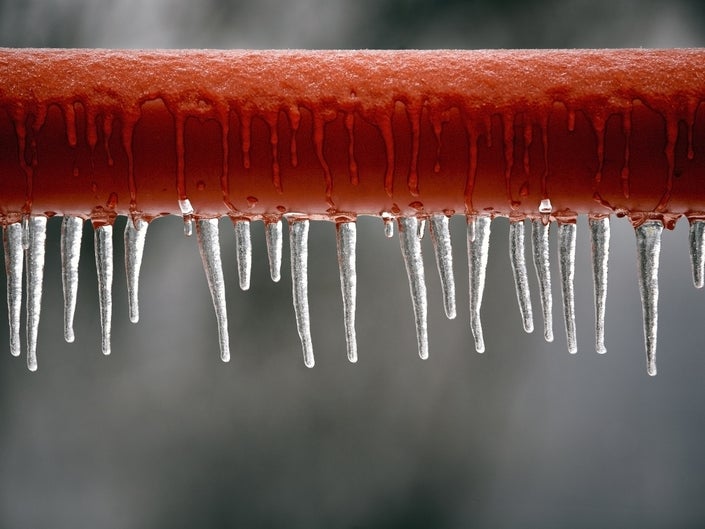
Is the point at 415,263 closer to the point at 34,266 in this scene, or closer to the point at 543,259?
the point at 543,259

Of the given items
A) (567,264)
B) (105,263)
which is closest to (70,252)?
(105,263)

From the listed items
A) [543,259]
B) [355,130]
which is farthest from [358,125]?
[543,259]

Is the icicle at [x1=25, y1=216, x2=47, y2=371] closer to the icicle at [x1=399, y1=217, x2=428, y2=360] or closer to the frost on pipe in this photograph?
the frost on pipe


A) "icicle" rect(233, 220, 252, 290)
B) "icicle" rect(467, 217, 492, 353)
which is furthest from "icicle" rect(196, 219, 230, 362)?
"icicle" rect(467, 217, 492, 353)

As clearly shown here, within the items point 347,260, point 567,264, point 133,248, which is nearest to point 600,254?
point 567,264

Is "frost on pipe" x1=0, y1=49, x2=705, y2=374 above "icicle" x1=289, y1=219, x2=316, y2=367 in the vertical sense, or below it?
above

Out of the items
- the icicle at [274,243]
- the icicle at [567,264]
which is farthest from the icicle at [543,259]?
the icicle at [274,243]

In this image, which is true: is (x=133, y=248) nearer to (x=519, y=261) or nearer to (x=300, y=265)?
(x=300, y=265)
